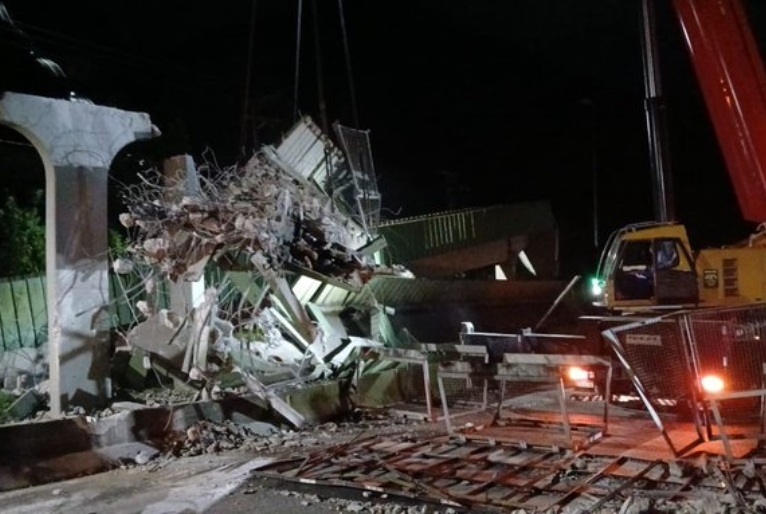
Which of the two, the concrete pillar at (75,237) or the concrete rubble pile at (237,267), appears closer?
the concrete pillar at (75,237)

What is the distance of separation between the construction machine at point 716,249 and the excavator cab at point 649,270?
0.01 metres

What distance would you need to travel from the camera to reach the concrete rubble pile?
1091 cm

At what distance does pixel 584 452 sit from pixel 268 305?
6729 mm

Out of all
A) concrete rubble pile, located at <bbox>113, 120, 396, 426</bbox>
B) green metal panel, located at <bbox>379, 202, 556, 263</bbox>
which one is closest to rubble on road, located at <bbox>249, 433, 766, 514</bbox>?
concrete rubble pile, located at <bbox>113, 120, 396, 426</bbox>

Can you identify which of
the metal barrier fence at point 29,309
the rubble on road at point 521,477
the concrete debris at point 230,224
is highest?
the concrete debris at point 230,224

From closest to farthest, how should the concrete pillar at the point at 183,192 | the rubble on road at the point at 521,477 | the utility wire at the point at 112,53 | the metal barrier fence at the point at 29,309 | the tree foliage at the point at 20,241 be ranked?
the rubble on road at the point at 521,477, the concrete pillar at the point at 183,192, the metal barrier fence at the point at 29,309, the tree foliage at the point at 20,241, the utility wire at the point at 112,53

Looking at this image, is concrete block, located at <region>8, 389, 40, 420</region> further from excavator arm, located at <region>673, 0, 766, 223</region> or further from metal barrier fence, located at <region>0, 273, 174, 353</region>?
excavator arm, located at <region>673, 0, 766, 223</region>

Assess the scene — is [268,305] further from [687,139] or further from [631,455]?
[687,139]

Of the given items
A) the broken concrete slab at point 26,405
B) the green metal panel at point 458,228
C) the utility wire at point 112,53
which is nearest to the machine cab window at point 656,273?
the green metal panel at point 458,228

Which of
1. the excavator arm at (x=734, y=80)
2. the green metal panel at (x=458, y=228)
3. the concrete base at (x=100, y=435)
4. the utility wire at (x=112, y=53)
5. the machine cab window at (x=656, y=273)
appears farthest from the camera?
the green metal panel at (x=458, y=228)

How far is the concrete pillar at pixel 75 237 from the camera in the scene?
982 centimetres

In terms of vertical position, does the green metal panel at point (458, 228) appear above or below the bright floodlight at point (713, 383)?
above

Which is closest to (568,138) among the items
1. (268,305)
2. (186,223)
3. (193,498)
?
(268,305)

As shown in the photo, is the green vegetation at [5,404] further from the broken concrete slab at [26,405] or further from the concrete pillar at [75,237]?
the concrete pillar at [75,237]
